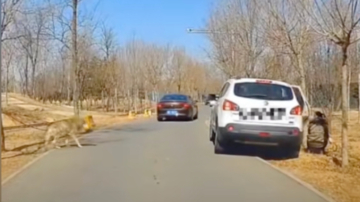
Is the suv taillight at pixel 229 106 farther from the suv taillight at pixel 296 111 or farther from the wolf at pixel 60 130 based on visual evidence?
the wolf at pixel 60 130

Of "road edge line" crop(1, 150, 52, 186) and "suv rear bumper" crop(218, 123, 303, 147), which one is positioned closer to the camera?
"road edge line" crop(1, 150, 52, 186)

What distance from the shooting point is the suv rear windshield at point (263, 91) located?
1304 cm

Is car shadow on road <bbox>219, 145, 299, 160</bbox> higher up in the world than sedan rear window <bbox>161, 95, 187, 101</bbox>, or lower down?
lower down

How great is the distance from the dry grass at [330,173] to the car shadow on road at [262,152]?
1.43 feet

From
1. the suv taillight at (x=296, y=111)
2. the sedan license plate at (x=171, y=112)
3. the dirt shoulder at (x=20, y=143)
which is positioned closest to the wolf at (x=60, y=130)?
the dirt shoulder at (x=20, y=143)

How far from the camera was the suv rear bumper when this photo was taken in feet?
42.1

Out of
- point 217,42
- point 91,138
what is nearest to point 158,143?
point 91,138

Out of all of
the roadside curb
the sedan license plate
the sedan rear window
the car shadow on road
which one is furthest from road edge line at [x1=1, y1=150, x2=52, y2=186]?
the sedan rear window

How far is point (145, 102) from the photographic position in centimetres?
6481

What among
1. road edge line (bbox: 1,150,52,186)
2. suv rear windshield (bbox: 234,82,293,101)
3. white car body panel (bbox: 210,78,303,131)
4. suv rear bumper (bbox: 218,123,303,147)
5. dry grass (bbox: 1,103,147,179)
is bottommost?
dry grass (bbox: 1,103,147,179)

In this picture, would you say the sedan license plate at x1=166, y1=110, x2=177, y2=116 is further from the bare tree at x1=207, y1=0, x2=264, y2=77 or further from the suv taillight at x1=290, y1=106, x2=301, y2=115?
the suv taillight at x1=290, y1=106, x2=301, y2=115

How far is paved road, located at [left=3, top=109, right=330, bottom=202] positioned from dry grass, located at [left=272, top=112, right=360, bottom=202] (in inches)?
20.5

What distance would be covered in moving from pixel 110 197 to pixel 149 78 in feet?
192

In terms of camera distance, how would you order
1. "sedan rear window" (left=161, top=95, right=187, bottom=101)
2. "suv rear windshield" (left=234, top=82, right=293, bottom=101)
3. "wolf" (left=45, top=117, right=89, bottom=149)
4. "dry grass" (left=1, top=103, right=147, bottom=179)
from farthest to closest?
"sedan rear window" (left=161, top=95, right=187, bottom=101) < "wolf" (left=45, top=117, right=89, bottom=149) < "dry grass" (left=1, top=103, right=147, bottom=179) < "suv rear windshield" (left=234, top=82, right=293, bottom=101)
